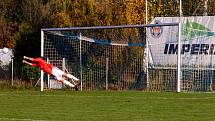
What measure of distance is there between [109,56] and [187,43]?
3.78 meters

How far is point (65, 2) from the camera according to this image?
4791 centimetres

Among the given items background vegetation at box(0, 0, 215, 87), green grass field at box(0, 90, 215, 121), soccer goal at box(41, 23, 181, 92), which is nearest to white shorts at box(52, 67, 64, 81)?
soccer goal at box(41, 23, 181, 92)

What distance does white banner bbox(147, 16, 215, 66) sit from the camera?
104ft

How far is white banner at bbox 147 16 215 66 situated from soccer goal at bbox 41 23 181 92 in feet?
0.16

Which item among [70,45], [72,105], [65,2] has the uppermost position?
[65,2]

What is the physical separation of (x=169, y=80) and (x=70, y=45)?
5440mm

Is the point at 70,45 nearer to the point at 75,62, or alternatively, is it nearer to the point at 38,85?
the point at 75,62

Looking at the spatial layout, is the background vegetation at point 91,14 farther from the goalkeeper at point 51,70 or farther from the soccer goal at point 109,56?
the goalkeeper at point 51,70

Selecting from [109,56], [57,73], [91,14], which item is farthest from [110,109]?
[91,14]

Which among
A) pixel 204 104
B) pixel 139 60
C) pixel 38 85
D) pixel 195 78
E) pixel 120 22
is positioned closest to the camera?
pixel 204 104

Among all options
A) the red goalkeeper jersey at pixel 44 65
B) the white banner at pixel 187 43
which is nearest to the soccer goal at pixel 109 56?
the white banner at pixel 187 43

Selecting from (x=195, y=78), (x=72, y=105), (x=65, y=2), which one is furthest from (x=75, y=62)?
(x=65, y=2)

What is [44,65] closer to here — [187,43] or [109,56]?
[109,56]

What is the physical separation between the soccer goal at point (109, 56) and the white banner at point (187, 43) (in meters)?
0.05
